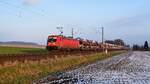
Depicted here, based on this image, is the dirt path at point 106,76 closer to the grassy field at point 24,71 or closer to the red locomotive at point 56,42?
the grassy field at point 24,71

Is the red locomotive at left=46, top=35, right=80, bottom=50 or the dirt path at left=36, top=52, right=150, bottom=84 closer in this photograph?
the dirt path at left=36, top=52, right=150, bottom=84

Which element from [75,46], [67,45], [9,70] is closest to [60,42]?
[67,45]

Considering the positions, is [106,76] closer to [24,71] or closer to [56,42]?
[24,71]

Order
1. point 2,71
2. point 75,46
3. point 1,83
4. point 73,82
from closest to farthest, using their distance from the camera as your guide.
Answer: point 1,83, point 73,82, point 2,71, point 75,46

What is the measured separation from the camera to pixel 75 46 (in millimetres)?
88875

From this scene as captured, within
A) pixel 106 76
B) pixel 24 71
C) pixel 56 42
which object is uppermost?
pixel 56 42

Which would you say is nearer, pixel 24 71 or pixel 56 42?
pixel 24 71

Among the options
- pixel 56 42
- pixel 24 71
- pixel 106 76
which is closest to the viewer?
pixel 106 76

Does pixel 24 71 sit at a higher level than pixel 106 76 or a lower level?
higher

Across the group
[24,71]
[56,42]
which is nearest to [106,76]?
[24,71]

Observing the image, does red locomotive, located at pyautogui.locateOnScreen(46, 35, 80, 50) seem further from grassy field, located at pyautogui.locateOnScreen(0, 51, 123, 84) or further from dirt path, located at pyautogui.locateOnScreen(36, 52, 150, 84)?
dirt path, located at pyautogui.locateOnScreen(36, 52, 150, 84)

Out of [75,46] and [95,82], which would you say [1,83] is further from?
A: [75,46]

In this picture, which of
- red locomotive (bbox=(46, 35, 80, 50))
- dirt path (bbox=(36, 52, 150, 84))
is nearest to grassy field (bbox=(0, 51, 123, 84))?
dirt path (bbox=(36, 52, 150, 84))

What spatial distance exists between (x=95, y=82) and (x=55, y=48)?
52.6m
